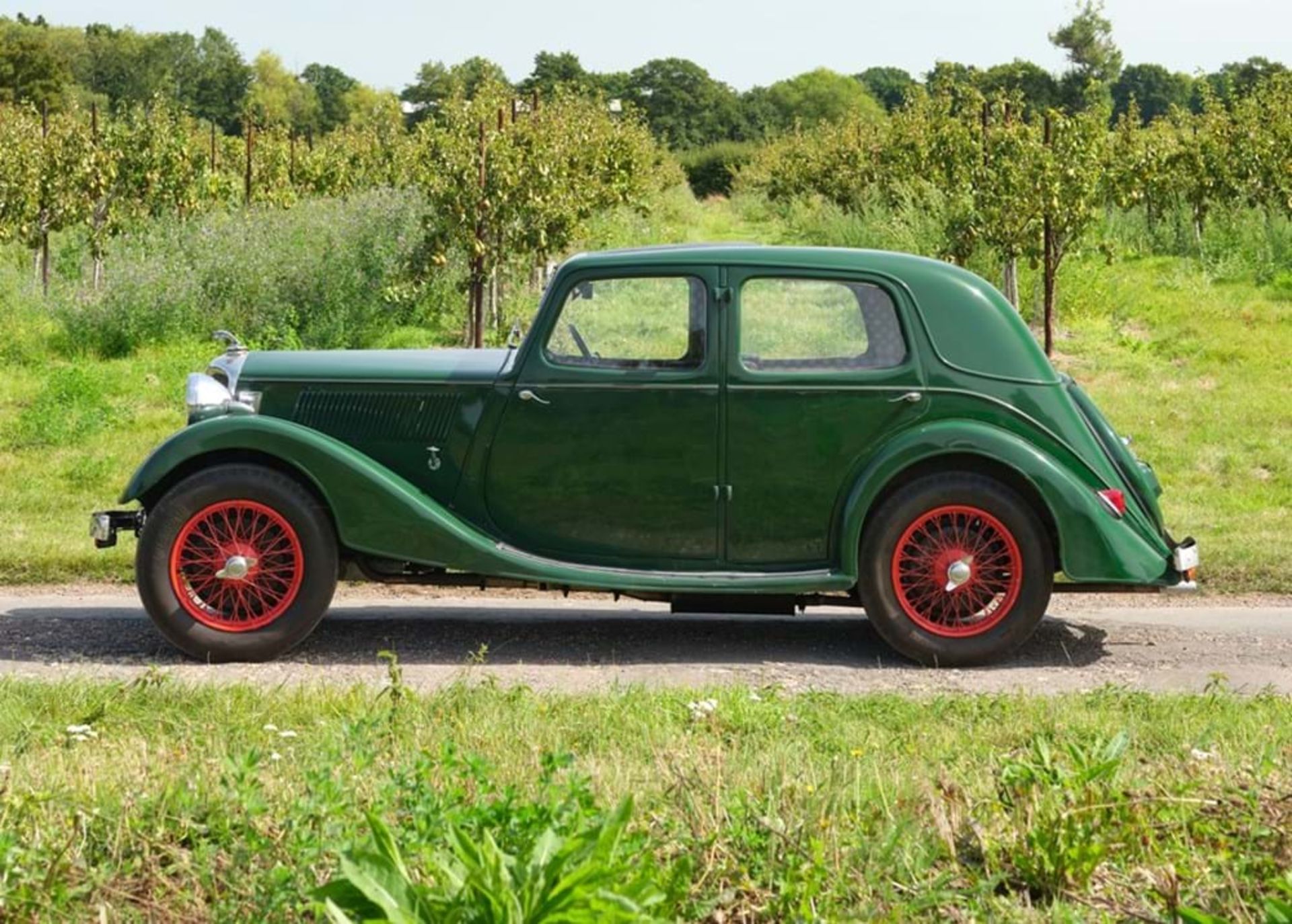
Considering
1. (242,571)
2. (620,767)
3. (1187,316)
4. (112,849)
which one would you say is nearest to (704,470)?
(242,571)

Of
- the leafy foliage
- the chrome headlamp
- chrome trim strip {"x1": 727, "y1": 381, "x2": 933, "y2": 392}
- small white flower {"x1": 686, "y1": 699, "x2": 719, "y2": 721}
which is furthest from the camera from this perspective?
the chrome headlamp

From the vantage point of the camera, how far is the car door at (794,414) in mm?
7539

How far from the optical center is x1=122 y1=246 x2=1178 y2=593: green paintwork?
751 centimetres

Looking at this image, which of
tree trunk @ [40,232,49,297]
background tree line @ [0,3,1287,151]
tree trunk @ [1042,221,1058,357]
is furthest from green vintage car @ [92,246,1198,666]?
background tree line @ [0,3,1287,151]

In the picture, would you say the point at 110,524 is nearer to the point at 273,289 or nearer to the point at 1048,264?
the point at 1048,264

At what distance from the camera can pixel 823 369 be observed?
7598mm

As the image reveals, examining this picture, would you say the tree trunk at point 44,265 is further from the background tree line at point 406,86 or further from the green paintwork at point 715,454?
the background tree line at point 406,86

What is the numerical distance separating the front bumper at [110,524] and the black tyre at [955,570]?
10.0 ft

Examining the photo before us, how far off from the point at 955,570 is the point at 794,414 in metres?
0.92

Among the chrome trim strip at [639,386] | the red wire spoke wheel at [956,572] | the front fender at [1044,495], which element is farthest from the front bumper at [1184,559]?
the chrome trim strip at [639,386]

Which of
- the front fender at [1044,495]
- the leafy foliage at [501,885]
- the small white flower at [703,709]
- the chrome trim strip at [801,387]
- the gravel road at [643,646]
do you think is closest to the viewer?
the leafy foliage at [501,885]

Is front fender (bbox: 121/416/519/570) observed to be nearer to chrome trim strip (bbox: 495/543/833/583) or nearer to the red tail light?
chrome trim strip (bbox: 495/543/833/583)

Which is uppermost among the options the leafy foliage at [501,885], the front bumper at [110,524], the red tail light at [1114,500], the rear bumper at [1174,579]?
the red tail light at [1114,500]

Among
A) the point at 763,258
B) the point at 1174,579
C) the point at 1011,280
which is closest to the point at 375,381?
the point at 763,258
